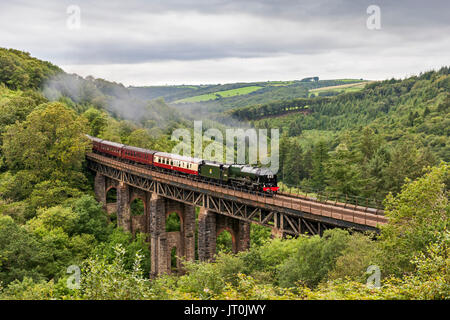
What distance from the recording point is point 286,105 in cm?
18612

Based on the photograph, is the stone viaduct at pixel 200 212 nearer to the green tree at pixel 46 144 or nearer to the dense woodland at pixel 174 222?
the dense woodland at pixel 174 222

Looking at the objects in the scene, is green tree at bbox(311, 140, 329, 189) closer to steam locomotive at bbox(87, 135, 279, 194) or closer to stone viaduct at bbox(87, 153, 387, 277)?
stone viaduct at bbox(87, 153, 387, 277)

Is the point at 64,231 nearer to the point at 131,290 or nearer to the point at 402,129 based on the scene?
the point at 131,290

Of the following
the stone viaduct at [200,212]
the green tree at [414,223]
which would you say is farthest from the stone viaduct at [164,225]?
the green tree at [414,223]

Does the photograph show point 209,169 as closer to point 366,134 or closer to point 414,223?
point 414,223

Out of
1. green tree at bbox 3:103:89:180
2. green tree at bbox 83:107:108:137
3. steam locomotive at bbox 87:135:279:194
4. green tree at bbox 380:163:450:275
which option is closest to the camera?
green tree at bbox 380:163:450:275

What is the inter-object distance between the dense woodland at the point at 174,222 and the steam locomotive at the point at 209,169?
575cm

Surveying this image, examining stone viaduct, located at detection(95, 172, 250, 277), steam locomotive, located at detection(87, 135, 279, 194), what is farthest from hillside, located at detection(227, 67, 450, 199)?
steam locomotive, located at detection(87, 135, 279, 194)

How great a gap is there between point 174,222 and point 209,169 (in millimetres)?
17553

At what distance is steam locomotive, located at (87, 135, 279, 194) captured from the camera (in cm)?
3422

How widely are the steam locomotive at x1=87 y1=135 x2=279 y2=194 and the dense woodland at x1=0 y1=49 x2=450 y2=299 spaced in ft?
18.9
